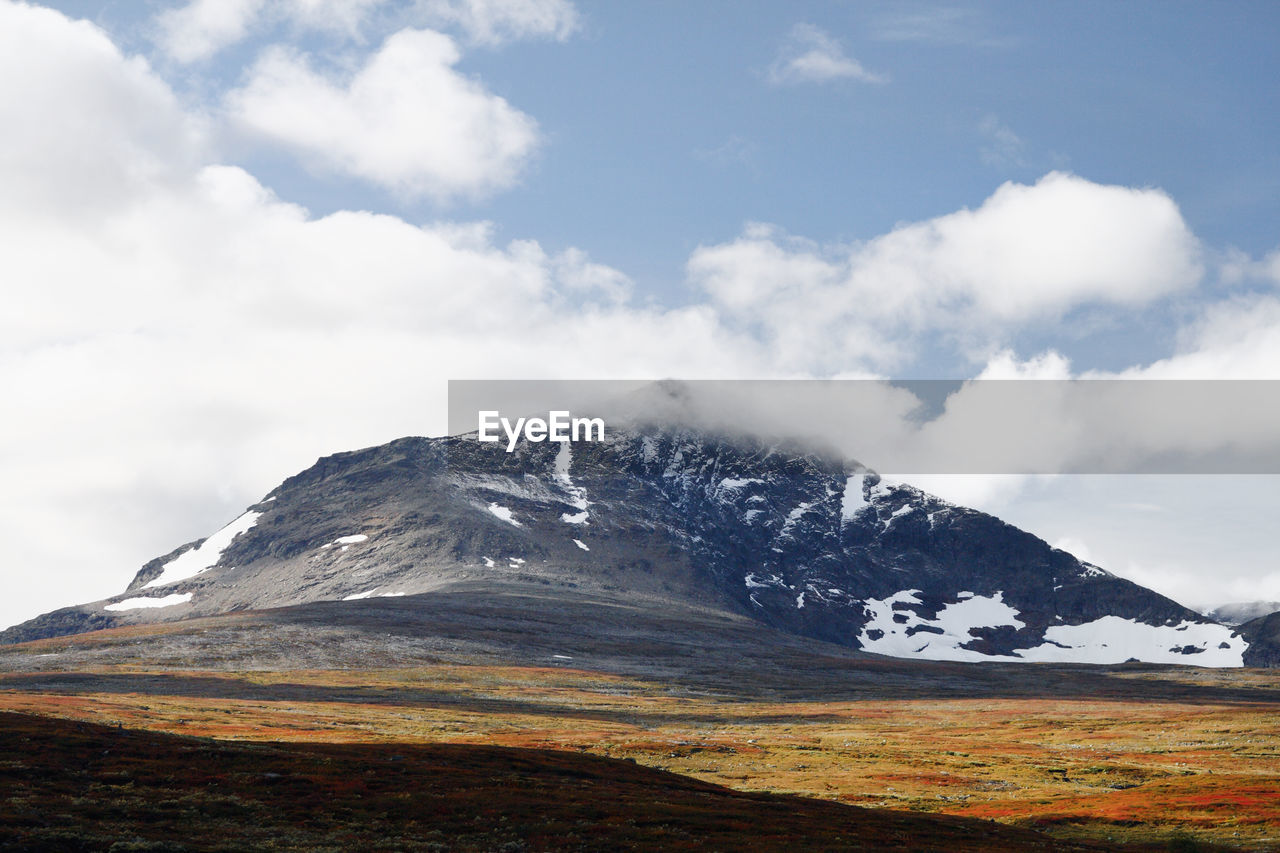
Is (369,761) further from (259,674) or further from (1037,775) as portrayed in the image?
(259,674)

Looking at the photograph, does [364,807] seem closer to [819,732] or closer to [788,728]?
[819,732]

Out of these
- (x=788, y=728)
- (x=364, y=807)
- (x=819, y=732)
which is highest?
(x=364, y=807)

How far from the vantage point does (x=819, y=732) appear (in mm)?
126375

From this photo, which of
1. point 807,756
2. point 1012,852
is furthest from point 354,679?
point 1012,852

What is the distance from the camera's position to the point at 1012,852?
4869 cm

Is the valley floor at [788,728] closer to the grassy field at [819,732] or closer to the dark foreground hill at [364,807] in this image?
the grassy field at [819,732]

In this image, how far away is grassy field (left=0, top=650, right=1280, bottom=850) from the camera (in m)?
70.4

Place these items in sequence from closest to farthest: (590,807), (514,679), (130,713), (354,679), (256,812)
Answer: (256,812)
(590,807)
(130,713)
(354,679)
(514,679)

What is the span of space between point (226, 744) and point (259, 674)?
11462 cm

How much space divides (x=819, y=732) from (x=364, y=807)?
87.2 meters

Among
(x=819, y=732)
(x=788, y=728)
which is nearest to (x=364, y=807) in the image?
(x=819, y=732)

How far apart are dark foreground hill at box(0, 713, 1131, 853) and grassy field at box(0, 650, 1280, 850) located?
47.3 feet

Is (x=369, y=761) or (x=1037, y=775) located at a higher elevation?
(x=369, y=761)

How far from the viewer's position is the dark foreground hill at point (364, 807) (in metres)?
42.1
